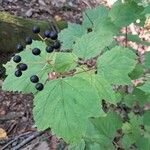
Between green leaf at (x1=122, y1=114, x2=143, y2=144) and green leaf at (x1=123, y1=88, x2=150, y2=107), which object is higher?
green leaf at (x1=123, y1=88, x2=150, y2=107)

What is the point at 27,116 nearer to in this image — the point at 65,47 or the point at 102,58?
the point at 65,47

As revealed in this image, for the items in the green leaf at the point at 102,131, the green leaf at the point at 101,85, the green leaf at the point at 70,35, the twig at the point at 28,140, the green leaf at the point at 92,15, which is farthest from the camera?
the twig at the point at 28,140

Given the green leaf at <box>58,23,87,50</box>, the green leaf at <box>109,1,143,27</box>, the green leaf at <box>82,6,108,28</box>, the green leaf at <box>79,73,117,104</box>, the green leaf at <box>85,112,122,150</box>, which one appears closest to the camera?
the green leaf at <box>79,73,117,104</box>

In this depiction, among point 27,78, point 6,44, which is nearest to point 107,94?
point 27,78

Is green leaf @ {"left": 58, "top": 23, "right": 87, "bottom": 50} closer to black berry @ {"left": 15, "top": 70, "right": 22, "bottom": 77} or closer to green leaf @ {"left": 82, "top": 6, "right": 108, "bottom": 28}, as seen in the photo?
green leaf @ {"left": 82, "top": 6, "right": 108, "bottom": 28}

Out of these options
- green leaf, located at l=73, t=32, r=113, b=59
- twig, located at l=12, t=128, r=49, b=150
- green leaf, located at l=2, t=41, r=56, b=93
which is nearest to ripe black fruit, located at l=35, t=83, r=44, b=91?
green leaf, located at l=2, t=41, r=56, b=93

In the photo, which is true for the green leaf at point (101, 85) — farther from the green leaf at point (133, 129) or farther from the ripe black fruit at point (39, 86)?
the green leaf at point (133, 129)

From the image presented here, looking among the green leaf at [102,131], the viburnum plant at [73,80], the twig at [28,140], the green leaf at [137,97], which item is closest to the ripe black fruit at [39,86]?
the viburnum plant at [73,80]
